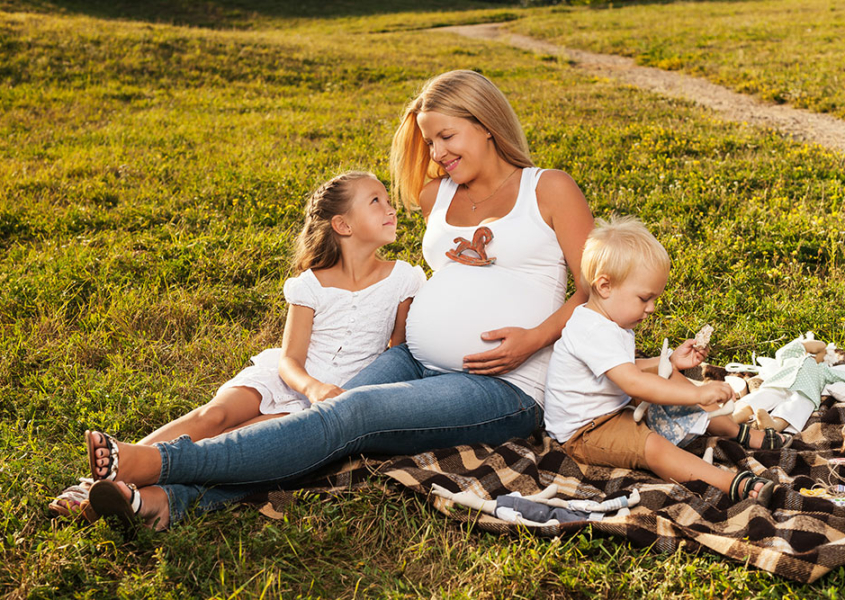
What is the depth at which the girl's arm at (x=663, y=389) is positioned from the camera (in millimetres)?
2822

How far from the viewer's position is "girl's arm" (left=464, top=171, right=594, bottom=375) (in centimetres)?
325

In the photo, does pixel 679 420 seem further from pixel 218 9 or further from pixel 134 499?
pixel 218 9

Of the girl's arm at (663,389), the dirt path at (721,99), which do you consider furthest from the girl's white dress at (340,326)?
the dirt path at (721,99)

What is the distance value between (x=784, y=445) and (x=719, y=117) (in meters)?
7.33

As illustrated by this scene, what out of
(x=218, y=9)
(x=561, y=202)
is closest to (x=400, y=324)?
(x=561, y=202)

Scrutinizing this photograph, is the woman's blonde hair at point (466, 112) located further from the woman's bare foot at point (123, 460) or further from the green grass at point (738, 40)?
the green grass at point (738, 40)

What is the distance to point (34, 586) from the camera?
7.87 feet

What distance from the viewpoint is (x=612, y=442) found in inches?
123

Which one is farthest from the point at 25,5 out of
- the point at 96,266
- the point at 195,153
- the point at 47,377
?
the point at 47,377

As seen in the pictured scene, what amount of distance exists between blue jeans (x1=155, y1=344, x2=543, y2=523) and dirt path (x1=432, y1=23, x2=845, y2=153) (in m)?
6.37

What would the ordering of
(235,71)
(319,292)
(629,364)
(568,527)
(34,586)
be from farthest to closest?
(235,71), (319,292), (629,364), (568,527), (34,586)

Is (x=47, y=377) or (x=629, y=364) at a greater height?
(x=629, y=364)

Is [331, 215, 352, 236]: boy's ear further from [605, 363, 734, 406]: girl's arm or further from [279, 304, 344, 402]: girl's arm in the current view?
[605, 363, 734, 406]: girl's arm

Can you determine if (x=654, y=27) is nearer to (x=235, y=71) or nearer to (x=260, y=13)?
(x=235, y=71)
